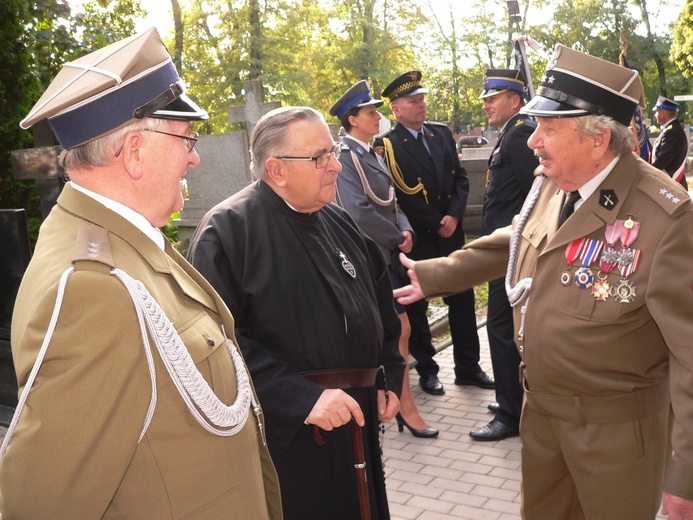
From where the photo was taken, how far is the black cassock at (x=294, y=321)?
2.73 m

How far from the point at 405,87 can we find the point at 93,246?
5.24 metres

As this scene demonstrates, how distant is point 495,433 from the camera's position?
5312mm

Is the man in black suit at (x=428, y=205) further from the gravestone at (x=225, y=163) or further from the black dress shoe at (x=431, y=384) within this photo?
the gravestone at (x=225, y=163)

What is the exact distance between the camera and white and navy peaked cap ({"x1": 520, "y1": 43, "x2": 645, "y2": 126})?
2.97 m

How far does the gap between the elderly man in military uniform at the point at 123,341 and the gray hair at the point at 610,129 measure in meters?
1.60

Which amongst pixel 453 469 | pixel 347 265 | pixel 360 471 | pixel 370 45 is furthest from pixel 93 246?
pixel 370 45

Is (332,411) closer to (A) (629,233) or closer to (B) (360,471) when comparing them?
(B) (360,471)

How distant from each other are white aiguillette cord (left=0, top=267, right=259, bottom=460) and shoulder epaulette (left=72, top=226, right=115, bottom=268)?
0.03 m

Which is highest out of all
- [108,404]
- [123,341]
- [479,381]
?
[123,341]

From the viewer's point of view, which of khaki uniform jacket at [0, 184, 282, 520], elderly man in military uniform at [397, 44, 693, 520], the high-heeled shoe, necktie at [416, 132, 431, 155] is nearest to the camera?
khaki uniform jacket at [0, 184, 282, 520]

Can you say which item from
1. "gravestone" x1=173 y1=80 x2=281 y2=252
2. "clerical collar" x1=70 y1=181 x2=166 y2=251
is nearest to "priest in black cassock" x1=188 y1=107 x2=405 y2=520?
"clerical collar" x1=70 y1=181 x2=166 y2=251

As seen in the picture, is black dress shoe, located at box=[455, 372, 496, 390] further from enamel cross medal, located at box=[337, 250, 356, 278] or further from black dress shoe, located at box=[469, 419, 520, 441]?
enamel cross medal, located at box=[337, 250, 356, 278]

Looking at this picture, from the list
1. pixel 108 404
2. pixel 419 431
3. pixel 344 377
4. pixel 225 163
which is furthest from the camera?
pixel 225 163

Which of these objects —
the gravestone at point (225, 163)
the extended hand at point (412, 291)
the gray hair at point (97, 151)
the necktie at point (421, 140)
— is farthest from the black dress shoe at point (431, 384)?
the gravestone at point (225, 163)
